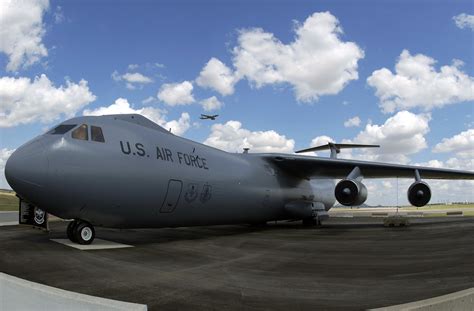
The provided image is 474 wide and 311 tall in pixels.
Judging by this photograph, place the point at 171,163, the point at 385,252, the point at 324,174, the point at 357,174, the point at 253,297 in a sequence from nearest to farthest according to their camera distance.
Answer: the point at 253,297
the point at 385,252
the point at 171,163
the point at 357,174
the point at 324,174

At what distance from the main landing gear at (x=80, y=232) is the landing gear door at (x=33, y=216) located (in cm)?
524

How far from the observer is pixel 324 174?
21672 mm

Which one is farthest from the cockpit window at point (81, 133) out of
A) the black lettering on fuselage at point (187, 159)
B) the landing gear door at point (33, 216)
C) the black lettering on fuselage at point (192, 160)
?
the landing gear door at point (33, 216)

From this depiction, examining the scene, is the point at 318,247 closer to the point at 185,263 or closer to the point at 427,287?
the point at 185,263

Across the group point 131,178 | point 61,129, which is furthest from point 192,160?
point 61,129

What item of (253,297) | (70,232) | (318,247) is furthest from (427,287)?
(70,232)

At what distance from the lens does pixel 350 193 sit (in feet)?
54.4

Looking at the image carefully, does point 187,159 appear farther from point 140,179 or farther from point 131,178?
point 131,178

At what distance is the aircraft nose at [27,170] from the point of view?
8.91 m

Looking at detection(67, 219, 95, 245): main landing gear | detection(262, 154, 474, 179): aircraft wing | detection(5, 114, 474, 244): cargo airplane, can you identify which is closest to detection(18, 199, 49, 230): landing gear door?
detection(5, 114, 474, 244): cargo airplane

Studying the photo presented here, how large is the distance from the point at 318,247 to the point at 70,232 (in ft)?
22.9

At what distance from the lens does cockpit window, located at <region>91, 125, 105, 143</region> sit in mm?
10104

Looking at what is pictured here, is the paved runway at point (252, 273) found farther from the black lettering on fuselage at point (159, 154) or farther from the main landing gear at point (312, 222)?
A: the main landing gear at point (312, 222)

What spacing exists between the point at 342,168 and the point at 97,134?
13.1 meters
